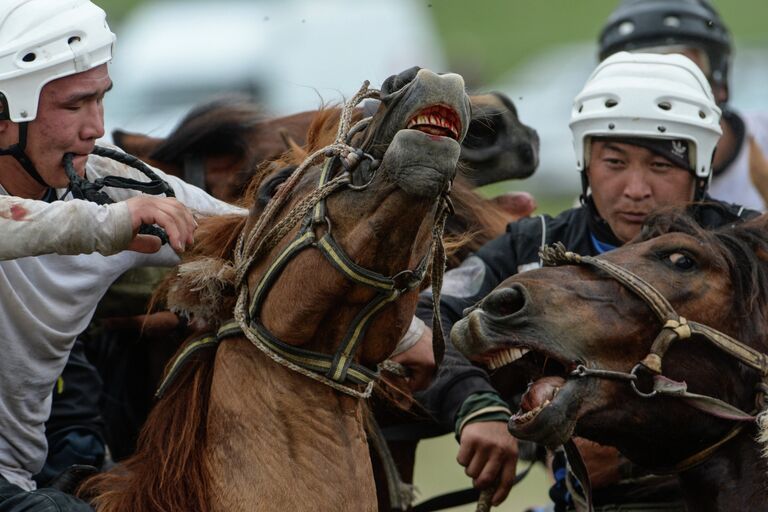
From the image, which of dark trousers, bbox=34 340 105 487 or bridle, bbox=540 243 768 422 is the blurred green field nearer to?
dark trousers, bbox=34 340 105 487

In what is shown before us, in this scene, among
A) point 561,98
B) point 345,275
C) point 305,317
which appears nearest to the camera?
point 345,275

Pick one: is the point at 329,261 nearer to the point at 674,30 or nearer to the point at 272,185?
the point at 272,185

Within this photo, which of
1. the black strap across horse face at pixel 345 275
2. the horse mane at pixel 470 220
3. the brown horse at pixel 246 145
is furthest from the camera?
the brown horse at pixel 246 145

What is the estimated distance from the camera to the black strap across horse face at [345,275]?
12.1 feet

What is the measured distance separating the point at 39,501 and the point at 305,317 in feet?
2.98

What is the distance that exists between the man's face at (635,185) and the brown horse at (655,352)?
0.99 meters

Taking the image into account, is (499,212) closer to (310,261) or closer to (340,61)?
(310,261)

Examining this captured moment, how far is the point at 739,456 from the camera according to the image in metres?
4.18

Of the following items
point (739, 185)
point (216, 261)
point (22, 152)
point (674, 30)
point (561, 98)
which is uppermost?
point (674, 30)

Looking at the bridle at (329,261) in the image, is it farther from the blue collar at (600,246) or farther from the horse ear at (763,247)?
the blue collar at (600,246)

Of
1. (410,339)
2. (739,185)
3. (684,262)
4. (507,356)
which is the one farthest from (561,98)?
(507,356)

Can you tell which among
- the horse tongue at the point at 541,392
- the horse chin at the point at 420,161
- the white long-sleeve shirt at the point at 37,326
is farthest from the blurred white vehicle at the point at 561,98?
the horse chin at the point at 420,161

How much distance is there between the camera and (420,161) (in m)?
3.51

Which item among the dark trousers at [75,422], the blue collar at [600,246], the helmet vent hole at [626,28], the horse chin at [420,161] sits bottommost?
the dark trousers at [75,422]
